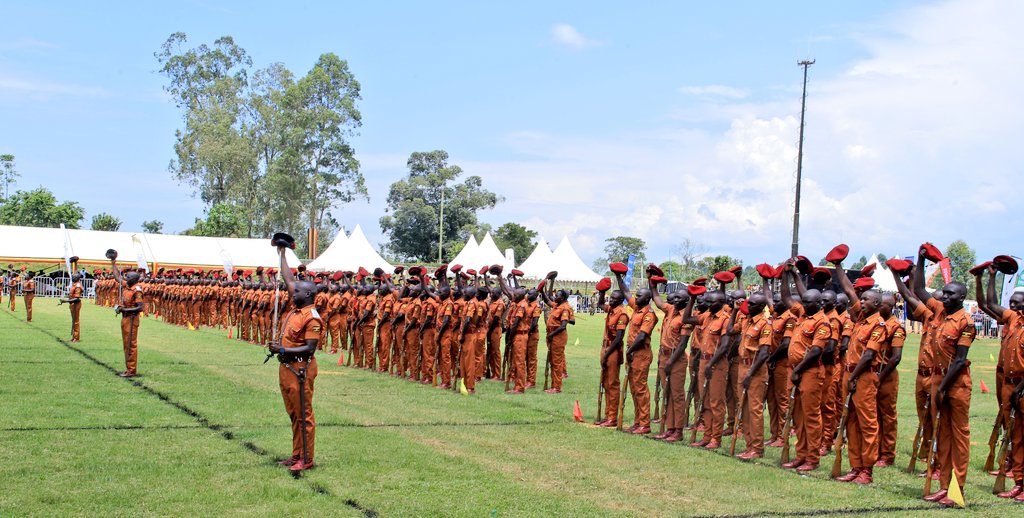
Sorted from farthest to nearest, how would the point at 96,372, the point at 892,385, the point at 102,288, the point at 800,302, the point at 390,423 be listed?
the point at 102,288 → the point at 96,372 → the point at 390,423 → the point at 800,302 → the point at 892,385

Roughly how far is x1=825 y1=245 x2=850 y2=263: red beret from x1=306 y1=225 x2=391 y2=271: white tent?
41.0 metres

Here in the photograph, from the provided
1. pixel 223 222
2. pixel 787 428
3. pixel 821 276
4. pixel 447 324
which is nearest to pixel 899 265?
pixel 821 276

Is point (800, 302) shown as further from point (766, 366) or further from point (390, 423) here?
point (390, 423)

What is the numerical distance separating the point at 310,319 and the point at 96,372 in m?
10.6

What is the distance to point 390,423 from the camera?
14.1 m

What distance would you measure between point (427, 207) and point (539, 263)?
26268mm

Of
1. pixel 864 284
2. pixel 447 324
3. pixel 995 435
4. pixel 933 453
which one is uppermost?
pixel 864 284

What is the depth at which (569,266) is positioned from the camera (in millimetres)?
56844

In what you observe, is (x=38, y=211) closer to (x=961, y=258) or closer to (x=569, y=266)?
(x=569, y=266)

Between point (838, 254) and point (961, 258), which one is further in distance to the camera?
point (961, 258)

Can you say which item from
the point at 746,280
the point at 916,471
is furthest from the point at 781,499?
the point at 746,280

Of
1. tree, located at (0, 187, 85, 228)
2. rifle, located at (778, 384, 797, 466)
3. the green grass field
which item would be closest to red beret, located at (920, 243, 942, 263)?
rifle, located at (778, 384, 797, 466)

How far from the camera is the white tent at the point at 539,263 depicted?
56750 millimetres

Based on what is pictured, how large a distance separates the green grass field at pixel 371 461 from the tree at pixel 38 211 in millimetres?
69056
